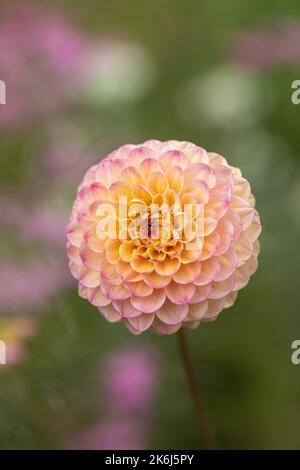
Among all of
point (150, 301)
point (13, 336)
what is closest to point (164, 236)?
point (150, 301)

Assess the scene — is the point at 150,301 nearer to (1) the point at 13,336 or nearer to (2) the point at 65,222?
(1) the point at 13,336

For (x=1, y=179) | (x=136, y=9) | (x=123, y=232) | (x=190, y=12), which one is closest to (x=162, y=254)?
(x=123, y=232)

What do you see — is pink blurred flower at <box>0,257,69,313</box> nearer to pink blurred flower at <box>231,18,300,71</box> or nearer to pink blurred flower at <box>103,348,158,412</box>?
pink blurred flower at <box>103,348,158,412</box>

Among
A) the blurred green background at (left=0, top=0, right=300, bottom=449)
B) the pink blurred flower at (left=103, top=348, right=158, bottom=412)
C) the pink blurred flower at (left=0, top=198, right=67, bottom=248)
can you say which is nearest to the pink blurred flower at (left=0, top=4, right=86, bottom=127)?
the blurred green background at (left=0, top=0, right=300, bottom=449)

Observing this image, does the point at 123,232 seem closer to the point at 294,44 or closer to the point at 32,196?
the point at 32,196

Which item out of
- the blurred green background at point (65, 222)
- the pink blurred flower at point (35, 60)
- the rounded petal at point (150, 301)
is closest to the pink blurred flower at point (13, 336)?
the blurred green background at point (65, 222)

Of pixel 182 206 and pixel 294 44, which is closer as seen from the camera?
pixel 182 206
